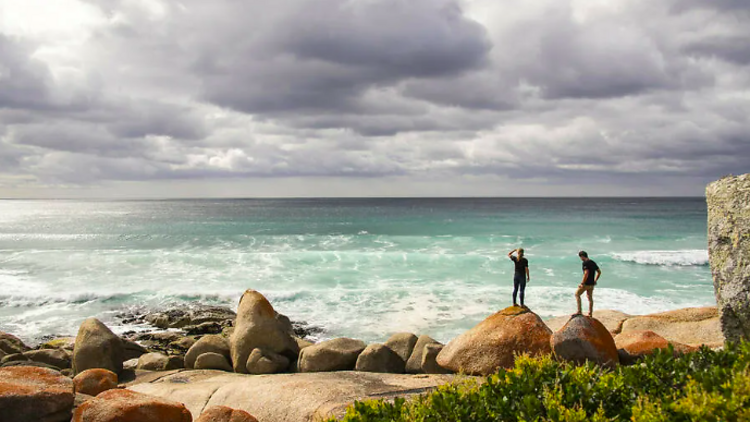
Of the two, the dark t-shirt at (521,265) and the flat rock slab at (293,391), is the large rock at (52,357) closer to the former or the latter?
the flat rock slab at (293,391)

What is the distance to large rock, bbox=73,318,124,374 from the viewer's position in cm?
1288

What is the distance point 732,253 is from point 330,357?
358 inches

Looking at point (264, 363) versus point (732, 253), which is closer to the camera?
point (732, 253)

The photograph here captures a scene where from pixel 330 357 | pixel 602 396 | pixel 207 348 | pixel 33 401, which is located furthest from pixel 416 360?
pixel 33 401

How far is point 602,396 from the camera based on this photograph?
534 centimetres

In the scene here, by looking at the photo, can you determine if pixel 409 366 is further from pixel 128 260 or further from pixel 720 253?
pixel 128 260

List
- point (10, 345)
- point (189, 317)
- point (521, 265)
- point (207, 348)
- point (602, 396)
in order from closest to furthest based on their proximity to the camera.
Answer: point (602, 396) → point (521, 265) → point (207, 348) → point (10, 345) → point (189, 317)

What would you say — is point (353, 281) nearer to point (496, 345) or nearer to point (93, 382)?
point (496, 345)

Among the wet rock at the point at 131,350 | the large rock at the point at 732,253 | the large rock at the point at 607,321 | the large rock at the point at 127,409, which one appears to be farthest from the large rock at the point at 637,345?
the wet rock at the point at 131,350

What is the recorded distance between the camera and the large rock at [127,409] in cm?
712

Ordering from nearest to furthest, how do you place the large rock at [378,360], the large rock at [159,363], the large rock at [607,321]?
1. the large rock at [378,360]
2. the large rock at [159,363]
3. the large rock at [607,321]


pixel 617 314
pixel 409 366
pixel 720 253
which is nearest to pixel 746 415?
pixel 720 253

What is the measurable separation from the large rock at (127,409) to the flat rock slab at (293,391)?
1.74 m

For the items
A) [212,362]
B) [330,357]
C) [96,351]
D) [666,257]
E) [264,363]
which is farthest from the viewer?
[666,257]
